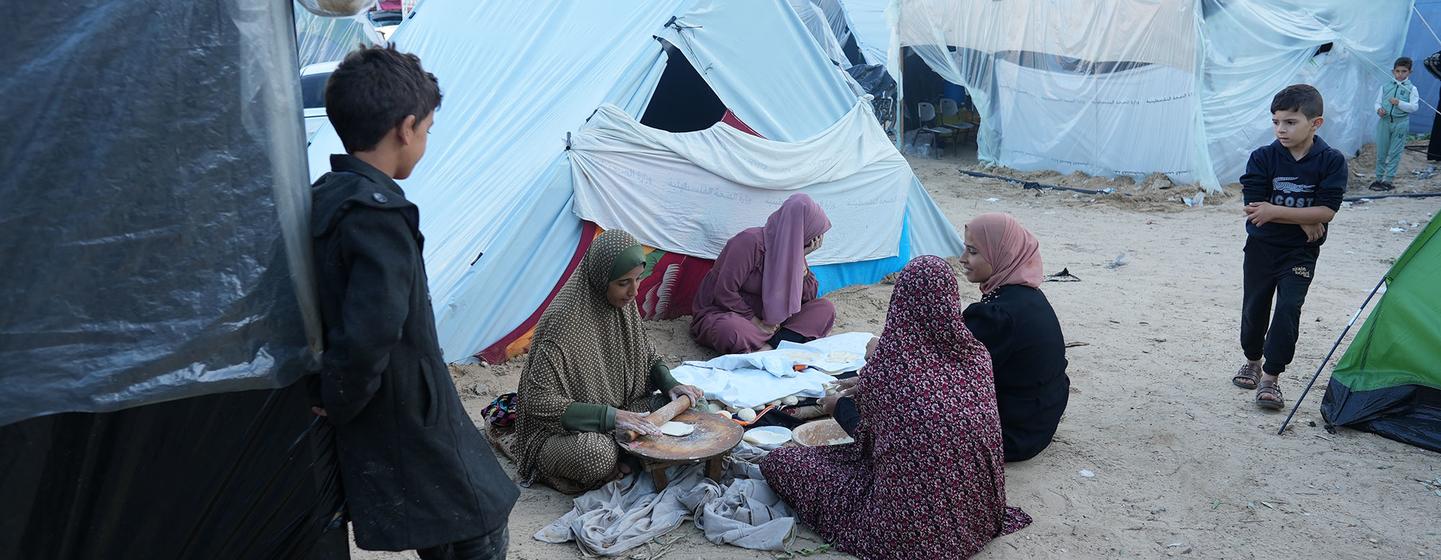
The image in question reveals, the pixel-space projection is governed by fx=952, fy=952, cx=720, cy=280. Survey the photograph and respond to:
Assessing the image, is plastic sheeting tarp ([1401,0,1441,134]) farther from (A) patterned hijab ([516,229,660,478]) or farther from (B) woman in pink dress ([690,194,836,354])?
(A) patterned hijab ([516,229,660,478])

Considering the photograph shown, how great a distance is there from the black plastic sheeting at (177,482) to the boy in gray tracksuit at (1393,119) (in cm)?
1090

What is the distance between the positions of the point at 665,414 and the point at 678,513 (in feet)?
1.17

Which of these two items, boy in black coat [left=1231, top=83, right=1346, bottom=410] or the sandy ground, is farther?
boy in black coat [left=1231, top=83, right=1346, bottom=410]

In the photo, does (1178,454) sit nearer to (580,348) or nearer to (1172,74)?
(580,348)

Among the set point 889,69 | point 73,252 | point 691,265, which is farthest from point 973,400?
point 889,69

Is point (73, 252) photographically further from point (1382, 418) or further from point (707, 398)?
point (1382, 418)

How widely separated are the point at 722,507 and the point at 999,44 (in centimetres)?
999

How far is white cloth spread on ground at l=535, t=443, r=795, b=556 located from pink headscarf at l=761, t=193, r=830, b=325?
5.48 feet

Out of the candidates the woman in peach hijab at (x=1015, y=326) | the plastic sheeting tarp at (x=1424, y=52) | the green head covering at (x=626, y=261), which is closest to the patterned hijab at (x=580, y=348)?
the green head covering at (x=626, y=261)

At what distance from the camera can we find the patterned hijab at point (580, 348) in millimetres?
3279

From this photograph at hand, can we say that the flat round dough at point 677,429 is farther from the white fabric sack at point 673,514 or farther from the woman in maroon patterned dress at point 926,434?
the woman in maroon patterned dress at point 926,434

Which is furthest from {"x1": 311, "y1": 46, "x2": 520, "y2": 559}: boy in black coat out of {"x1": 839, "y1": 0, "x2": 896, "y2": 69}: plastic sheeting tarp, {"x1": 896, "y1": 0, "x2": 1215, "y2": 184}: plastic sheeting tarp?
{"x1": 839, "y1": 0, "x2": 896, "y2": 69}: plastic sheeting tarp

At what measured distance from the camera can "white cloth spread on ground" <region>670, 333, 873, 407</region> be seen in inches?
161

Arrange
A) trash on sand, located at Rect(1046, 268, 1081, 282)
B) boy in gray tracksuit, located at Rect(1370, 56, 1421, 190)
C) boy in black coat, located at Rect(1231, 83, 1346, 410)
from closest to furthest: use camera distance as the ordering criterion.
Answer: boy in black coat, located at Rect(1231, 83, 1346, 410) → trash on sand, located at Rect(1046, 268, 1081, 282) → boy in gray tracksuit, located at Rect(1370, 56, 1421, 190)
